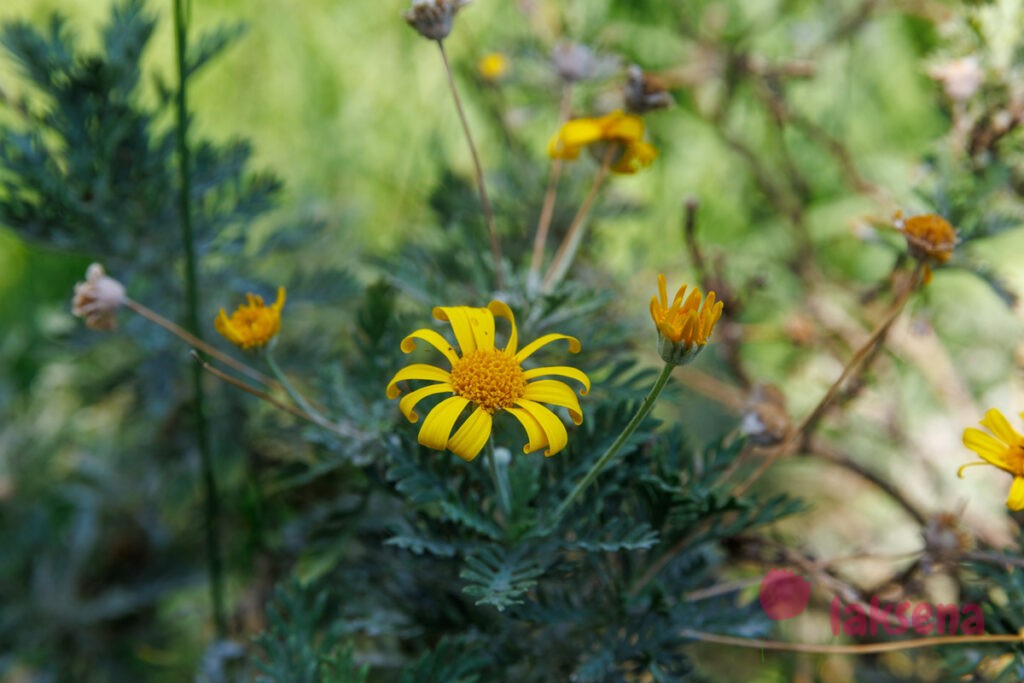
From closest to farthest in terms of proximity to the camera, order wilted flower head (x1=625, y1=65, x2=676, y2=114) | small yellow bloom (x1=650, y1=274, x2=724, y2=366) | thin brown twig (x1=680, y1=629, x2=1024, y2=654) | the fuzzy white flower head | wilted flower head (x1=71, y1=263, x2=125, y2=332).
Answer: small yellow bloom (x1=650, y1=274, x2=724, y2=366) < thin brown twig (x1=680, y1=629, x2=1024, y2=654) < wilted flower head (x1=71, y1=263, x2=125, y2=332) < wilted flower head (x1=625, y1=65, x2=676, y2=114) < the fuzzy white flower head

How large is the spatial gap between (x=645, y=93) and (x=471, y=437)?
53cm

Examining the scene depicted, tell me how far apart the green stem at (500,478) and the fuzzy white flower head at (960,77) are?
0.83 metres

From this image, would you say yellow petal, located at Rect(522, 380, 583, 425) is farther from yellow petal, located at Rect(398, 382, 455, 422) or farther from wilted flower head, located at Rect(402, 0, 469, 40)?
wilted flower head, located at Rect(402, 0, 469, 40)

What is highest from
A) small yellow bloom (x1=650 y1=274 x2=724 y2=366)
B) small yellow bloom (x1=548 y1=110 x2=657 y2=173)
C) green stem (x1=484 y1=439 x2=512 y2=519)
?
small yellow bloom (x1=548 y1=110 x2=657 y2=173)

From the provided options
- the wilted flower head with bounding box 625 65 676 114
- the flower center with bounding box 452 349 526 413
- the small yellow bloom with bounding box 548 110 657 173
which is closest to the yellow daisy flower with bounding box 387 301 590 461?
the flower center with bounding box 452 349 526 413

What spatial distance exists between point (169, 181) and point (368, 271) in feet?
2.23

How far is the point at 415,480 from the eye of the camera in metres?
0.83

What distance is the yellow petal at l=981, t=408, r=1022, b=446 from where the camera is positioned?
770mm

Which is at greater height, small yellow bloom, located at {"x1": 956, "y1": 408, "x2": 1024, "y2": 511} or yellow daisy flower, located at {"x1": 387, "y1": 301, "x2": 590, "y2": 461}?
small yellow bloom, located at {"x1": 956, "y1": 408, "x2": 1024, "y2": 511}

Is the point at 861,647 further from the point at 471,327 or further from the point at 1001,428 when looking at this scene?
the point at 471,327

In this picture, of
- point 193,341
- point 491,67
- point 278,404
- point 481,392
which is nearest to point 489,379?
point 481,392

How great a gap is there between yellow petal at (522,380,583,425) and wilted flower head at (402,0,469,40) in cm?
40

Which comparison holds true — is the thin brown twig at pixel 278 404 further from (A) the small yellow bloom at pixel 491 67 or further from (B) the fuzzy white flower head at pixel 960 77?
(B) the fuzzy white flower head at pixel 960 77

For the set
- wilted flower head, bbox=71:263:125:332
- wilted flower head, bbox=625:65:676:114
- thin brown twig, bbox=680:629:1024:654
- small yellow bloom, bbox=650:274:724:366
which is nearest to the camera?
small yellow bloom, bbox=650:274:724:366
